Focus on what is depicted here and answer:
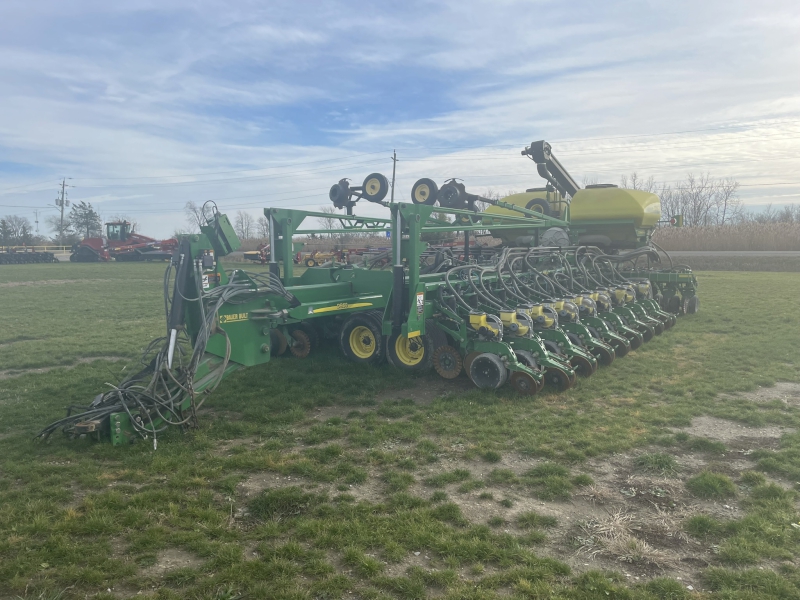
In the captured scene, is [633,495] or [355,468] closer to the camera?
[633,495]

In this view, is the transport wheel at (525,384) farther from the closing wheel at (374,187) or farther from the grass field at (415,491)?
the closing wheel at (374,187)

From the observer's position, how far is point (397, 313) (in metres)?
7.51

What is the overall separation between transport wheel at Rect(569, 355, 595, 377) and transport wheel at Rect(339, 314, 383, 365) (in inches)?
107

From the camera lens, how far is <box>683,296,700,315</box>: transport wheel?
1327 centimetres

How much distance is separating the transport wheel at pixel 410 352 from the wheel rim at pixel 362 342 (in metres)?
0.34

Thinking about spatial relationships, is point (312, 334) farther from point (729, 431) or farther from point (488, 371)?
point (729, 431)

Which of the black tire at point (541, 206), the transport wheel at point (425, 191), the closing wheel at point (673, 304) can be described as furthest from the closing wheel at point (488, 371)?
the closing wheel at point (673, 304)

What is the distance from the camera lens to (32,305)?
1627cm

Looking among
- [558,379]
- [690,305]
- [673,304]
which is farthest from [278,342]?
[690,305]

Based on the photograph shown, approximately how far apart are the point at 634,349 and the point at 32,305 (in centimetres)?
1590

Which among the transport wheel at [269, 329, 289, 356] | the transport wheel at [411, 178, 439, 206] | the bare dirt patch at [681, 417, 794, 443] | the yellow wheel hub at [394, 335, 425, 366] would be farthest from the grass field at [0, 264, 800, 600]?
the transport wheel at [411, 178, 439, 206]

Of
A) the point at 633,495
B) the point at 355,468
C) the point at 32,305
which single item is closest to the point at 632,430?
A: the point at 633,495

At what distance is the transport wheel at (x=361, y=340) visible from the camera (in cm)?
818

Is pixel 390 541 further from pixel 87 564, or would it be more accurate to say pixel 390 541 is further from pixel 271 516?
pixel 87 564
